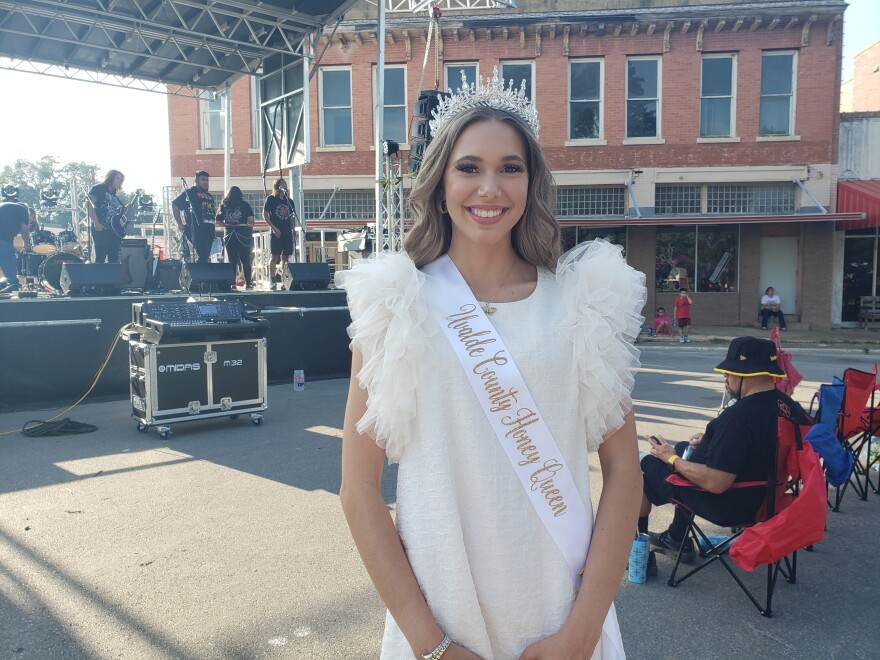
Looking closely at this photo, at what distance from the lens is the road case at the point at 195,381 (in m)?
6.56

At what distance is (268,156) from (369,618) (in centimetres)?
1168

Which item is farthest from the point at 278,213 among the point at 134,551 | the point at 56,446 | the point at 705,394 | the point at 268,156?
the point at 134,551

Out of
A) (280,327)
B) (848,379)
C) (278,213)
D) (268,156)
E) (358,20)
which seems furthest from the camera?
(358,20)

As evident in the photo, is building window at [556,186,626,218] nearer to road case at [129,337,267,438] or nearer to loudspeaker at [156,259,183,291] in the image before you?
loudspeaker at [156,259,183,291]

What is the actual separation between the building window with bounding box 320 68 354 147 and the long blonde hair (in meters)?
18.7

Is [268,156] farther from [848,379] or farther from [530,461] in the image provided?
[530,461]

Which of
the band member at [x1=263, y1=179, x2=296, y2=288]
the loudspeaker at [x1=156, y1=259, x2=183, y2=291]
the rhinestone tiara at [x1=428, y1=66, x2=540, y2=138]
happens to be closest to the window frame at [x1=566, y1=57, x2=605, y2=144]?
the band member at [x1=263, y1=179, x2=296, y2=288]

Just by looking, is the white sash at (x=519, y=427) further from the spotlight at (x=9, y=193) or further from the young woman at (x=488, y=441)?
the spotlight at (x=9, y=193)

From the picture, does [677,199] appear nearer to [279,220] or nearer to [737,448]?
[279,220]

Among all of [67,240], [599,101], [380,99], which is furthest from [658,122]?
[67,240]

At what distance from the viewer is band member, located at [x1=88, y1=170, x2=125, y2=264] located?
1010 centimetres

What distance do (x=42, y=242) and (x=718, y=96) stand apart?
17921 millimetres

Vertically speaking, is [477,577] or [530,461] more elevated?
[530,461]

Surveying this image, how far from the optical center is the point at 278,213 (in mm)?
11820
